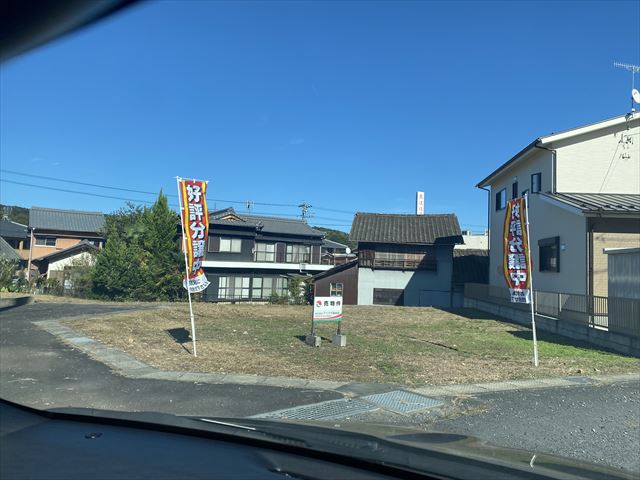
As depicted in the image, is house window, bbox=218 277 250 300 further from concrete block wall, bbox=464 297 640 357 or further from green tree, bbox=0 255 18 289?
concrete block wall, bbox=464 297 640 357

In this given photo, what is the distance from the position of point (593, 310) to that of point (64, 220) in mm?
43001

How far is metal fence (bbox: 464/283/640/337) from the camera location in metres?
10.3

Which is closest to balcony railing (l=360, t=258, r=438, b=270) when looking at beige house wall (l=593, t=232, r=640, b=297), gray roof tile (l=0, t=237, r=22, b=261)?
beige house wall (l=593, t=232, r=640, b=297)

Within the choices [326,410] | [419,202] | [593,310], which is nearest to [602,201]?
[593,310]

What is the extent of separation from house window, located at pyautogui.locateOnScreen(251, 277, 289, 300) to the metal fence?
1998cm

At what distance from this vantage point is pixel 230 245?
3494 cm

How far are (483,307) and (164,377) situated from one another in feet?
57.8

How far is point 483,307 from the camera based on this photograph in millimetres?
21688

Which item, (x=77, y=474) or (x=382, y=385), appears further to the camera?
(x=382, y=385)

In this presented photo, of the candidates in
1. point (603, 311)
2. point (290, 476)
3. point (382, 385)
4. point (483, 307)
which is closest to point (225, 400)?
point (382, 385)

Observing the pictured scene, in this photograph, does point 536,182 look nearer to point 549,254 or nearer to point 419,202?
point 549,254

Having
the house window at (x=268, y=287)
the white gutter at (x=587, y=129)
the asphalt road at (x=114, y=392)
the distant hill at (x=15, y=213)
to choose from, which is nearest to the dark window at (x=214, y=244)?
the house window at (x=268, y=287)

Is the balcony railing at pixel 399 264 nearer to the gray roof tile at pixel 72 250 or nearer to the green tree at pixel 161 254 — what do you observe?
the green tree at pixel 161 254

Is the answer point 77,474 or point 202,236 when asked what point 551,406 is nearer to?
point 77,474
